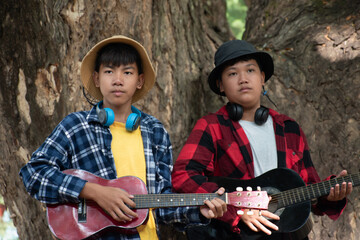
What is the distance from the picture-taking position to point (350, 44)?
415cm

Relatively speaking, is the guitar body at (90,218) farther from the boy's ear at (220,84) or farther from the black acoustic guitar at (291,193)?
the boy's ear at (220,84)

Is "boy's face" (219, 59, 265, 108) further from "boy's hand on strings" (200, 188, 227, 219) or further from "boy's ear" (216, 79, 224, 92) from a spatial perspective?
"boy's hand on strings" (200, 188, 227, 219)

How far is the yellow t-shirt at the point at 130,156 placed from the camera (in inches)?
116

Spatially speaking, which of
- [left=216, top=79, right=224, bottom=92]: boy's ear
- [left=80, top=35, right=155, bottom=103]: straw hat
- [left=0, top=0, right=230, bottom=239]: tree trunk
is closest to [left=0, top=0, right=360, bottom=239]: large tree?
[left=0, top=0, right=230, bottom=239]: tree trunk

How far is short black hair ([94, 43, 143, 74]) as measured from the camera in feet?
10.2

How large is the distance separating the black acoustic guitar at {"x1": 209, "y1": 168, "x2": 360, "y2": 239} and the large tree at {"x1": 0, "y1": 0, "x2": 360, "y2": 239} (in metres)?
1.07

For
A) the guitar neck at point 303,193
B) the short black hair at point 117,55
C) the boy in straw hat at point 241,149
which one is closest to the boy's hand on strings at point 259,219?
the boy in straw hat at point 241,149

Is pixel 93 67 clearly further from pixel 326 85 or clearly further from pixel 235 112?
pixel 326 85

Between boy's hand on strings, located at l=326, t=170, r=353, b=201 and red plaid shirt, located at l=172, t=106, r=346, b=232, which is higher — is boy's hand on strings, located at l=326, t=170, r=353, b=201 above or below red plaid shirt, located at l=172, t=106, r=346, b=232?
below

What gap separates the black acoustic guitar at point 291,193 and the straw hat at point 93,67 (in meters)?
1.03

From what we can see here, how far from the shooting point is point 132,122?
9.92ft

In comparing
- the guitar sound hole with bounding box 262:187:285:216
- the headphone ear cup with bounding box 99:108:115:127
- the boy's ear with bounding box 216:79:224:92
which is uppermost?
the boy's ear with bounding box 216:79:224:92

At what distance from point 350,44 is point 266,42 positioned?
762 millimetres

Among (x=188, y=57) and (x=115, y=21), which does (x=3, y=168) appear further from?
(x=188, y=57)
